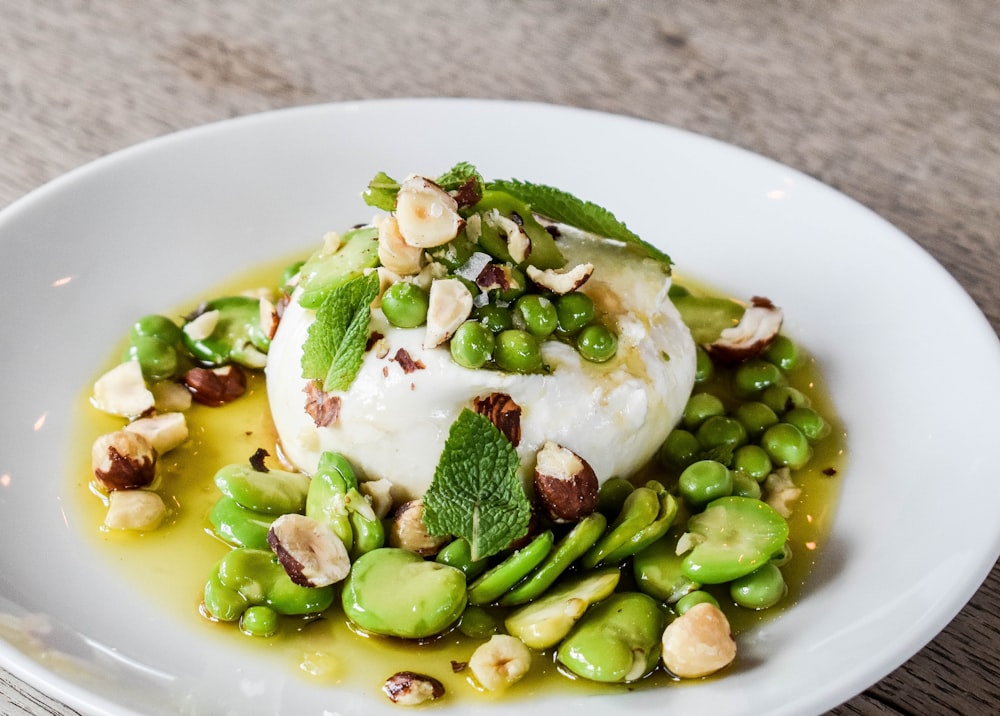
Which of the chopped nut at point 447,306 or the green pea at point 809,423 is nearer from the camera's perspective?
the chopped nut at point 447,306

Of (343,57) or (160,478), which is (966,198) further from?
(160,478)

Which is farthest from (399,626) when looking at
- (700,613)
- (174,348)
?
(174,348)

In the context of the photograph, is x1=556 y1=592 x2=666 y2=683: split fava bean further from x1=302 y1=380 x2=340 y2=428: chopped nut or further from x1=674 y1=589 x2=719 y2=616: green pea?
x1=302 y1=380 x2=340 y2=428: chopped nut

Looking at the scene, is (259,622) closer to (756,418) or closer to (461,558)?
(461,558)

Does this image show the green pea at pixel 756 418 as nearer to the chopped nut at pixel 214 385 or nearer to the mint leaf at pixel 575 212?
the mint leaf at pixel 575 212

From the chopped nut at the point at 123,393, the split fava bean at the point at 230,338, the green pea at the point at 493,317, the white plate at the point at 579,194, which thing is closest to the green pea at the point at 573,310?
the green pea at the point at 493,317

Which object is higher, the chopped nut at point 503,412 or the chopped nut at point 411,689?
the chopped nut at point 503,412
